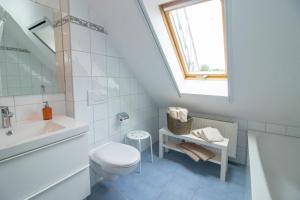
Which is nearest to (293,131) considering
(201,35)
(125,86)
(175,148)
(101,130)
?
(175,148)

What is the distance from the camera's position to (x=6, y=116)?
1.20 meters

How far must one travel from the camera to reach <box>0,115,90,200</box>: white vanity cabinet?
2.97ft

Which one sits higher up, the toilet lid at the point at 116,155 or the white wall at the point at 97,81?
the white wall at the point at 97,81

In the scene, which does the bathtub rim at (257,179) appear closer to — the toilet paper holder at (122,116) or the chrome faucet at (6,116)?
the toilet paper holder at (122,116)

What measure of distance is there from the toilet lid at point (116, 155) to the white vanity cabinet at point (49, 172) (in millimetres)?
211

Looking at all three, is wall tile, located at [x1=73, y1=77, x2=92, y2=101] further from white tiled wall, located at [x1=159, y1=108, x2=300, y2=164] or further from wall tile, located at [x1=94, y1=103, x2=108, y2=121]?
white tiled wall, located at [x1=159, y1=108, x2=300, y2=164]

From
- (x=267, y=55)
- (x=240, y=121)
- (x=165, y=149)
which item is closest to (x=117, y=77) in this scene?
(x=165, y=149)

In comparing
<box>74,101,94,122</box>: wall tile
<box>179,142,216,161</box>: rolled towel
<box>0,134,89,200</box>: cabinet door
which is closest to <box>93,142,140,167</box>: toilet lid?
<box>0,134,89,200</box>: cabinet door

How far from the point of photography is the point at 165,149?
2.57 metres

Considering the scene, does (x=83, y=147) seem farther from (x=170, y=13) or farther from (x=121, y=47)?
(x=170, y=13)

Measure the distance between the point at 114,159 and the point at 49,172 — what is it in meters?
0.54

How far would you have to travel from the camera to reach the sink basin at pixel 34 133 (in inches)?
35.4

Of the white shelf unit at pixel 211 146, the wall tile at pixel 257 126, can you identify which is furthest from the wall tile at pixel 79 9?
the wall tile at pixel 257 126

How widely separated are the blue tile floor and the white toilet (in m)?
0.23
